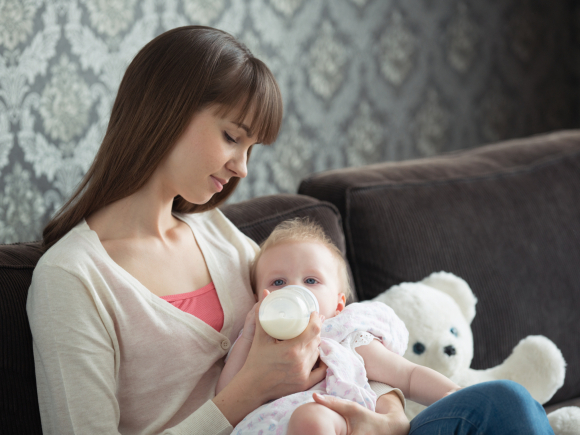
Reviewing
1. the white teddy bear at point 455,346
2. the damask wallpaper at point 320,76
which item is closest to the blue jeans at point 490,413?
the white teddy bear at point 455,346

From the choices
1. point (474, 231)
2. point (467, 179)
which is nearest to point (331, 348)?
point (474, 231)

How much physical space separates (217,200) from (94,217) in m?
0.34

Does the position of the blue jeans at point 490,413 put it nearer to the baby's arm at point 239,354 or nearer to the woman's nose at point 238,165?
the baby's arm at point 239,354

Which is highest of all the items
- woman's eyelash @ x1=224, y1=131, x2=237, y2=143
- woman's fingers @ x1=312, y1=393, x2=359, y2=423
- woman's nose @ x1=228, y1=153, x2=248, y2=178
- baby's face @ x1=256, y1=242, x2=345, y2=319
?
woman's eyelash @ x1=224, y1=131, x2=237, y2=143

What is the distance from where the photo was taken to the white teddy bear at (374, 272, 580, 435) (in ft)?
4.51

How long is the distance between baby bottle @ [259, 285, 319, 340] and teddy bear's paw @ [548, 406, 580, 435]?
760mm

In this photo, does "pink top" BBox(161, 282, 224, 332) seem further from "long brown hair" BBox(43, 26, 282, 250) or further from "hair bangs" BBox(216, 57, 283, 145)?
"hair bangs" BBox(216, 57, 283, 145)

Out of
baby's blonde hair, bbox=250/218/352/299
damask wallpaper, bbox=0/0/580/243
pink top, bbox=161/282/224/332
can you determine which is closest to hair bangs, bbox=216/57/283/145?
baby's blonde hair, bbox=250/218/352/299

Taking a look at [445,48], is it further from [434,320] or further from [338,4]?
[434,320]

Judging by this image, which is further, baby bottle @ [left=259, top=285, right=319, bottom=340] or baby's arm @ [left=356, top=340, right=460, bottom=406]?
baby's arm @ [left=356, top=340, right=460, bottom=406]

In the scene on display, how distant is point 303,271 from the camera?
4.04 feet

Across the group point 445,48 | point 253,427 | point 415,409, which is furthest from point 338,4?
point 253,427

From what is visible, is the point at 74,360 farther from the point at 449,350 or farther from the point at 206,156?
the point at 449,350

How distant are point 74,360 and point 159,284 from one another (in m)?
0.25
